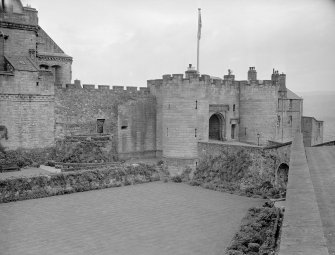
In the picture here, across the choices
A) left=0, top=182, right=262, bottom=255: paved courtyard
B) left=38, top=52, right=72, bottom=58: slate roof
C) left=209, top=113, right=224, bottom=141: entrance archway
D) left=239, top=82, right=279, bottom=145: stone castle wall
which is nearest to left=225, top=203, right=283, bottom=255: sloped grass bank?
left=0, top=182, right=262, bottom=255: paved courtyard

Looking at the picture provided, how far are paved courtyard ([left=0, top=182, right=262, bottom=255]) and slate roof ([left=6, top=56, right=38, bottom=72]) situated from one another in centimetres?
963

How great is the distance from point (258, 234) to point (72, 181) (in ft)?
30.6

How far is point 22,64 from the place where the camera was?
78.4 ft

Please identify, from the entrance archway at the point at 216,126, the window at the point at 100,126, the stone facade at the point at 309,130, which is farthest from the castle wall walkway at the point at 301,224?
the stone facade at the point at 309,130

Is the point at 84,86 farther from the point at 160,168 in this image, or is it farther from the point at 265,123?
the point at 265,123

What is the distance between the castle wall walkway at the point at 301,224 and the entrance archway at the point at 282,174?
8790 millimetres

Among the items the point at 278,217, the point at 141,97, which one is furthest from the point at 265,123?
the point at 278,217

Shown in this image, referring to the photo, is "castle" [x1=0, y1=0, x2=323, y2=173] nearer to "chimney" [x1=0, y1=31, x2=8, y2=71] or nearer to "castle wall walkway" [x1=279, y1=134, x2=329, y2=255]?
"chimney" [x1=0, y1=31, x2=8, y2=71]

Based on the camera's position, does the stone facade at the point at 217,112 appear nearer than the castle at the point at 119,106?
No

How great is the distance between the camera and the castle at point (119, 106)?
23.8m

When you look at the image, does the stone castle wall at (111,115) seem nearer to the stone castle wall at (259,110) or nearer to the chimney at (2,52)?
the chimney at (2,52)

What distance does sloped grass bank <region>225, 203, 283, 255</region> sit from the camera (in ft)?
33.0

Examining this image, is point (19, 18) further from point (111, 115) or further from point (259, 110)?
point (259, 110)

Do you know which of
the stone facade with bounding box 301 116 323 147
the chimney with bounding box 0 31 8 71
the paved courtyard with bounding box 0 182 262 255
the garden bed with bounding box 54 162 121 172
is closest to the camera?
A: the paved courtyard with bounding box 0 182 262 255
